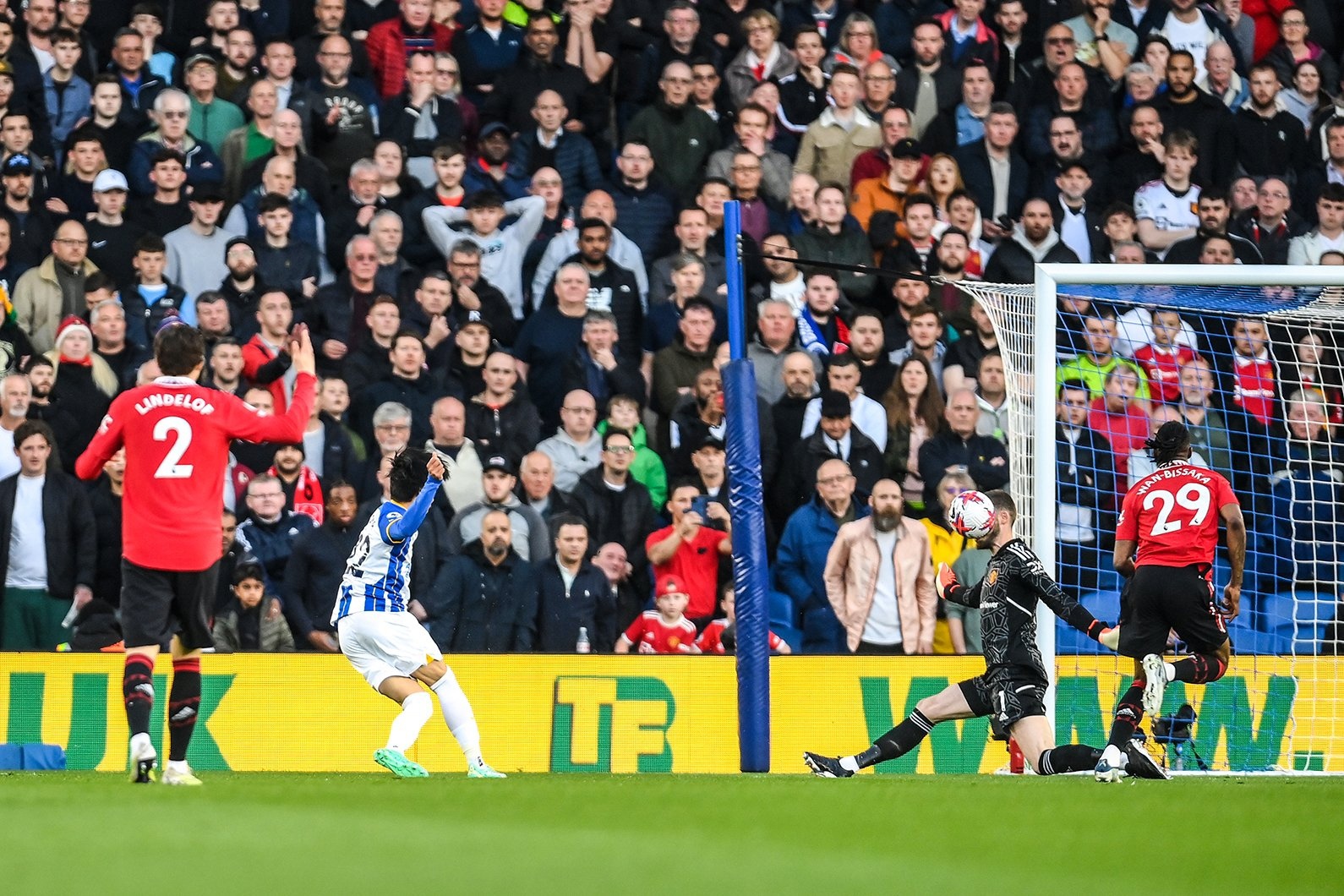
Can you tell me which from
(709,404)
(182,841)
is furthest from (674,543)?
(182,841)

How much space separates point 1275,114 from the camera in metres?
17.3

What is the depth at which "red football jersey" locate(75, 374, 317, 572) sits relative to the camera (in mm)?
9383

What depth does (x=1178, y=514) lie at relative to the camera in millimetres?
11211

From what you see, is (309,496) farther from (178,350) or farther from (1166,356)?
(1166,356)

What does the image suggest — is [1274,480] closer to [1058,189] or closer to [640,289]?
[1058,189]

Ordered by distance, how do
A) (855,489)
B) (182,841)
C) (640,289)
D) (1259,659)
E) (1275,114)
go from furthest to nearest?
(1275,114) → (640,289) → (855,489) → (1259,659) → (182,841)

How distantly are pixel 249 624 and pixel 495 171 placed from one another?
465cm

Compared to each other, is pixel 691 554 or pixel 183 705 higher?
pixel 691 554

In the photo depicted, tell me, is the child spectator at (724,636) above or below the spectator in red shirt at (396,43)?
below

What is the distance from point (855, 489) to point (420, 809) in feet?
23.8

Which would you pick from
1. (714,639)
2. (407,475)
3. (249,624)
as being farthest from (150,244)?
(714,639)

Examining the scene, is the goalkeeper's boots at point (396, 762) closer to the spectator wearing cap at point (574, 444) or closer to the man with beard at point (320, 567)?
the man with beard at point (320, 567)

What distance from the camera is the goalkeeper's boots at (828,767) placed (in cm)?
1108

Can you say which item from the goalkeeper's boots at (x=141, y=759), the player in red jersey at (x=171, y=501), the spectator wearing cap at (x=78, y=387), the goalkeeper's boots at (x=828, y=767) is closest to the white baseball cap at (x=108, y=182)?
the spectator wearing cap at (x=78, y=387)
